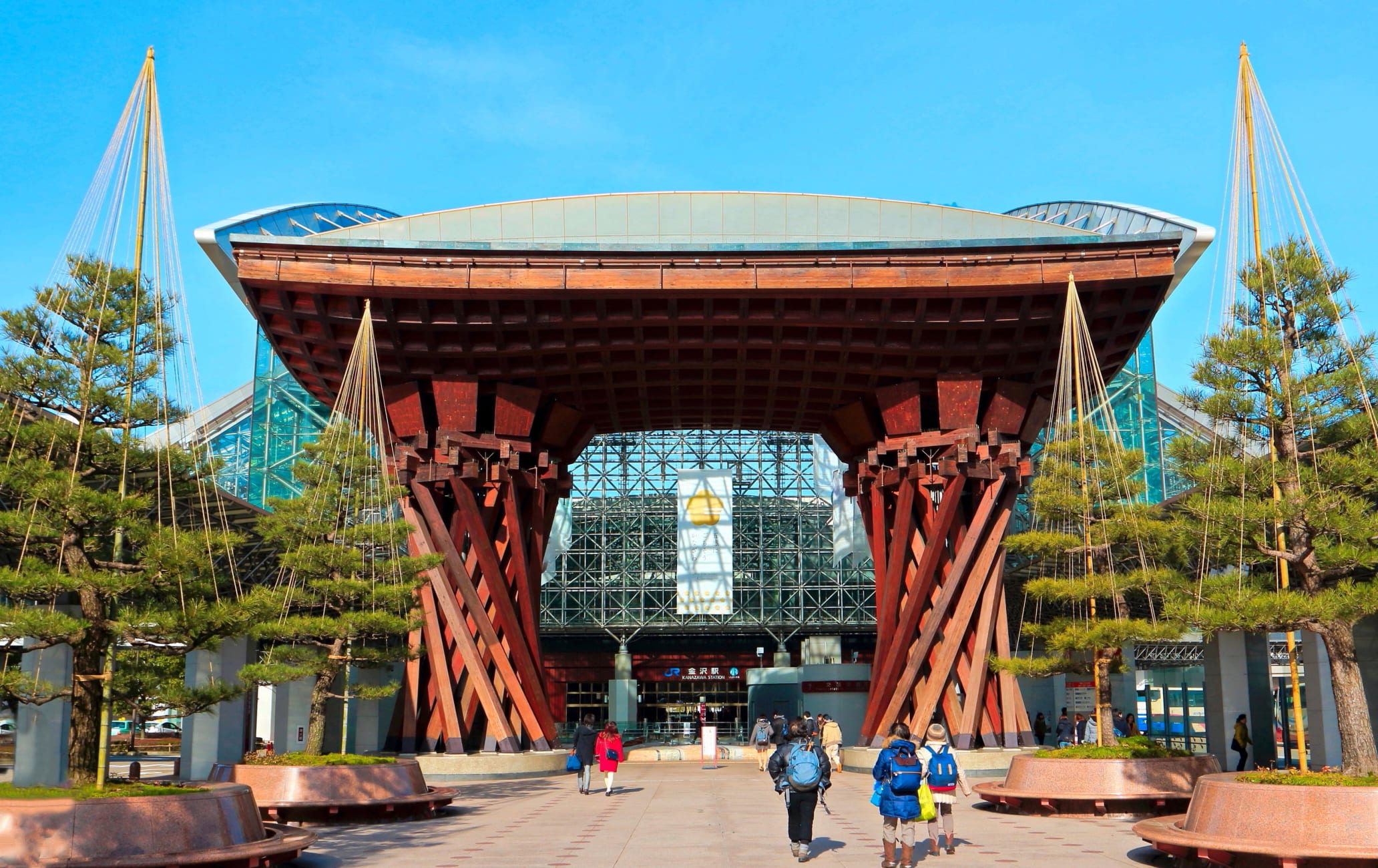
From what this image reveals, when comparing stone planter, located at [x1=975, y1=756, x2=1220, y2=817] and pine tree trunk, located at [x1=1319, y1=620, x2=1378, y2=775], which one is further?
stone planter, located at [x1=975, y1=756, x2=1220, y2=817]

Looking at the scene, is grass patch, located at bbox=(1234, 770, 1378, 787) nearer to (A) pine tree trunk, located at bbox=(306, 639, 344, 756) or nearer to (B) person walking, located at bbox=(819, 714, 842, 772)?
(A) pine tree trunk, located at bbox=(306, 639, 344, 756)

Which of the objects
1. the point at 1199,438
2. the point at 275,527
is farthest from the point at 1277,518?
the point at 275,527

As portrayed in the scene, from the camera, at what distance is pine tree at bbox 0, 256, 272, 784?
11766 mm

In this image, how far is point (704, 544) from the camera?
53.8 meters

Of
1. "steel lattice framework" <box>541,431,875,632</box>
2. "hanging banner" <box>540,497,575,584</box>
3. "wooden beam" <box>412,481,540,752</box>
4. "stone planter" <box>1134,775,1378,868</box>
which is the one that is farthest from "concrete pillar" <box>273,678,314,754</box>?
"steel lattice framework" <box>541,431,875,632</box>

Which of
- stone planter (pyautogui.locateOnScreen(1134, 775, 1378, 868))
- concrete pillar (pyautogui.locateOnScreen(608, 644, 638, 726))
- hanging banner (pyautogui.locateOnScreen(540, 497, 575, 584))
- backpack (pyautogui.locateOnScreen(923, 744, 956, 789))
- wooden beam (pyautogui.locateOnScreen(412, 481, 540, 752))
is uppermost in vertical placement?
hanging banner (pyautogui.locateOnScreen(540, 497, 575, 584))

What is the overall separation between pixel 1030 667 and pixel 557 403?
12.6 m

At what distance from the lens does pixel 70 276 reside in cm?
1301

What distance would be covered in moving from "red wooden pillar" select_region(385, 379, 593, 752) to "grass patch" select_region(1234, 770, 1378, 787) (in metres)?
16.6

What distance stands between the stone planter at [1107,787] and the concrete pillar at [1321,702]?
6956mm

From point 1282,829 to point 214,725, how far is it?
20.9 m

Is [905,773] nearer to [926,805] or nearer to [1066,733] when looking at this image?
[926,805]

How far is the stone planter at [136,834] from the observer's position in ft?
33.1

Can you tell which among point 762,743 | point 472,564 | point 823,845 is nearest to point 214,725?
point 472,564
